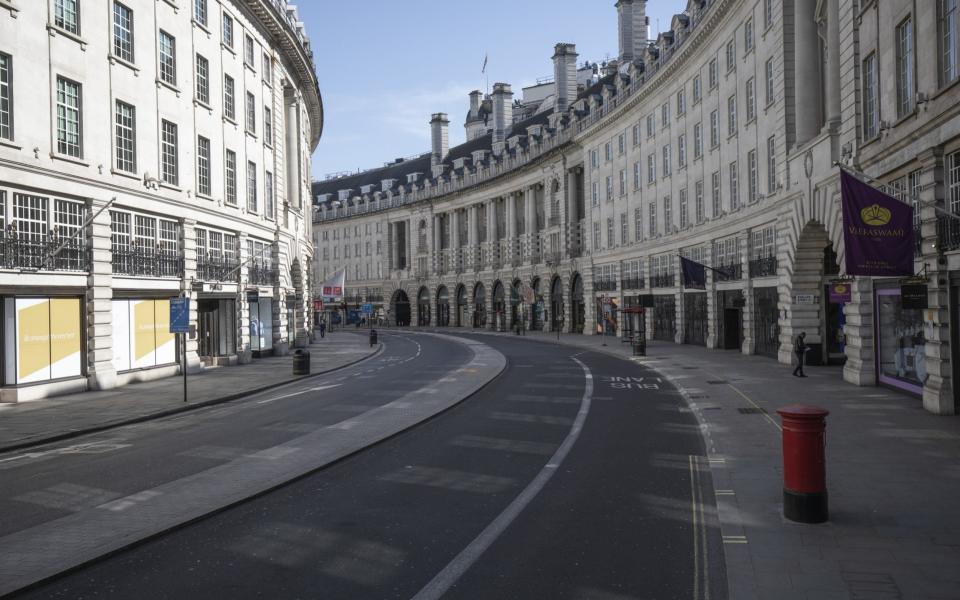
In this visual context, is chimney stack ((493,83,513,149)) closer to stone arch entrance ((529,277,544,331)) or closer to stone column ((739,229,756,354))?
stone arch entrance ((529,277,544,331))

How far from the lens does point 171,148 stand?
104 feet

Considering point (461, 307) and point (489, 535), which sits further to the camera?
point (461, 307)

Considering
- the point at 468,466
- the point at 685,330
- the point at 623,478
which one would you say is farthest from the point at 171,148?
the point at 685,330

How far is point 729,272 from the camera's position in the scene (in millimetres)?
40156

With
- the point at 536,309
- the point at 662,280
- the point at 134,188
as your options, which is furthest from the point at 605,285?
the point at 134,188

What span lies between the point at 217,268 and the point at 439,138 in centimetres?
7962

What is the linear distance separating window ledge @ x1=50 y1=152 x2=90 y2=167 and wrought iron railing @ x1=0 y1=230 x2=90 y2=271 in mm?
2463

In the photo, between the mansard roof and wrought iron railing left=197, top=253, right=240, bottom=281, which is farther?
the mansard roof

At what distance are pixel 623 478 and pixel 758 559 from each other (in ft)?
13.4

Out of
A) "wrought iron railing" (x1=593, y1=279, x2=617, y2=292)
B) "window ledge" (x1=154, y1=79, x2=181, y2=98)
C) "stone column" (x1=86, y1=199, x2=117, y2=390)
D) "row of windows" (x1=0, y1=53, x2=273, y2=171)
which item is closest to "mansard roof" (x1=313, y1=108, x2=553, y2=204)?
"wrought iron railing" (x1=593, y1=279, x2=617, y2=292)

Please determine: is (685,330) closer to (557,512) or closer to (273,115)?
(273,115)

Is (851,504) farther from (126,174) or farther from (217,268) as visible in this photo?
(217,268)

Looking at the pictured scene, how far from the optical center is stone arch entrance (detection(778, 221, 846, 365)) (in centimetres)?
3000

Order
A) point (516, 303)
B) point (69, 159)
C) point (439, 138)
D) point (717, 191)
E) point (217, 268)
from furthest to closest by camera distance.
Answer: point (439, 138), point (516, 303), point (717, 191), point (217, 268), point (69, 159)
